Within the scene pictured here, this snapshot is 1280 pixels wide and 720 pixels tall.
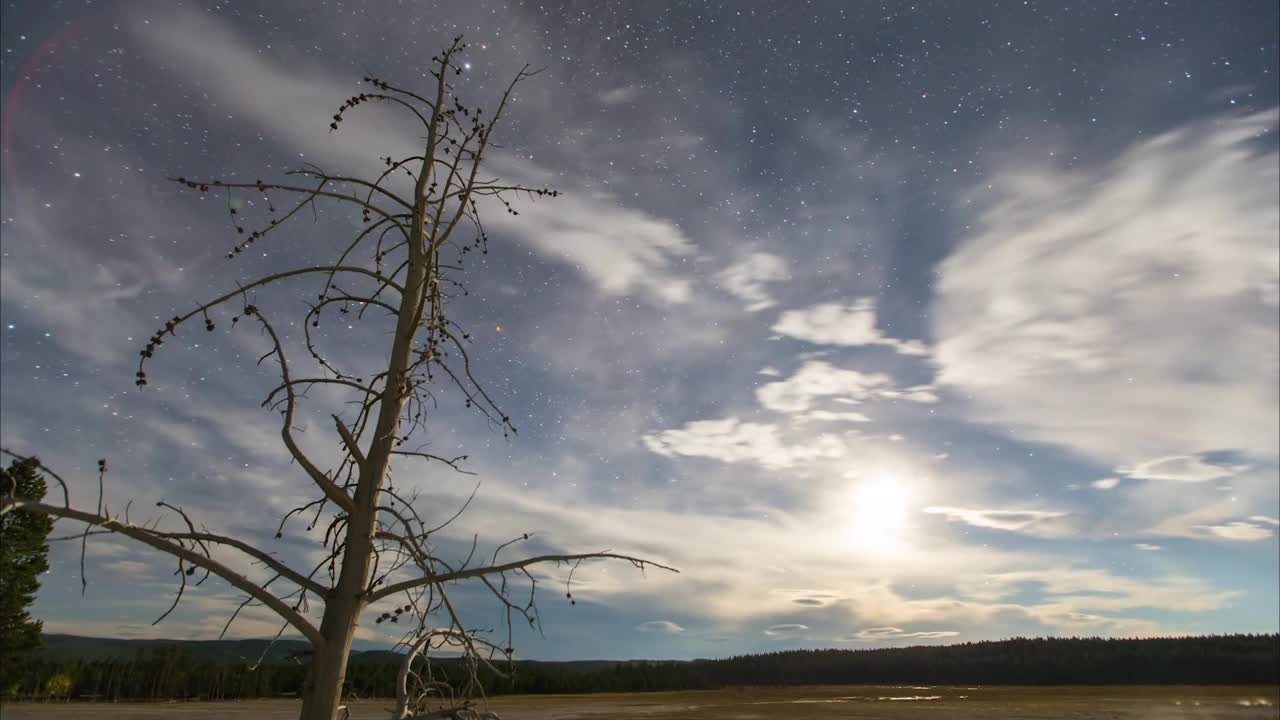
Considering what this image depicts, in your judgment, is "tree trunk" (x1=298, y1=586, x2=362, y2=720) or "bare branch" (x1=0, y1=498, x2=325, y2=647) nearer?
"bare branch" (x1=0, y1=498, x2=325, y2=647)

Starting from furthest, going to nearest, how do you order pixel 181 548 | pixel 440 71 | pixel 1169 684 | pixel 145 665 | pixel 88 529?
1. pixel 1169 684
2. pixel 145 665
3. pixel 440 71
4. pixel 181 548
5. pixel 88 529

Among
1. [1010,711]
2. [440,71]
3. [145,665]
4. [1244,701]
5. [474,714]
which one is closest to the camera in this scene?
[474,714]

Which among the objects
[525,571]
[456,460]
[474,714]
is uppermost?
[456,460]

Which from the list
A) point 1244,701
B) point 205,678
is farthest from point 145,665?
point 1244,701

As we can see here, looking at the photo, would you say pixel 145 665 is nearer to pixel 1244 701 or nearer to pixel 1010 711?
pixel 1010 711

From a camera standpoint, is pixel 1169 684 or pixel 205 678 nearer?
pixel 205 678

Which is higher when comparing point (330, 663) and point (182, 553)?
point (182, 553)

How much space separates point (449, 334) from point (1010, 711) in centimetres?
2970

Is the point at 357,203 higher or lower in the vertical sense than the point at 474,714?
higher

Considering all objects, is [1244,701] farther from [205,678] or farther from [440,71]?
[205,678]

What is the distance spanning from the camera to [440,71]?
3453mm

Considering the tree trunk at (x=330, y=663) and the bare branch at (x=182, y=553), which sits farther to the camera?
the tree trunk at (x=330, y=663)

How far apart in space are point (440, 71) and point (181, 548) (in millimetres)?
2382

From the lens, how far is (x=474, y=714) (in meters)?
2.62
